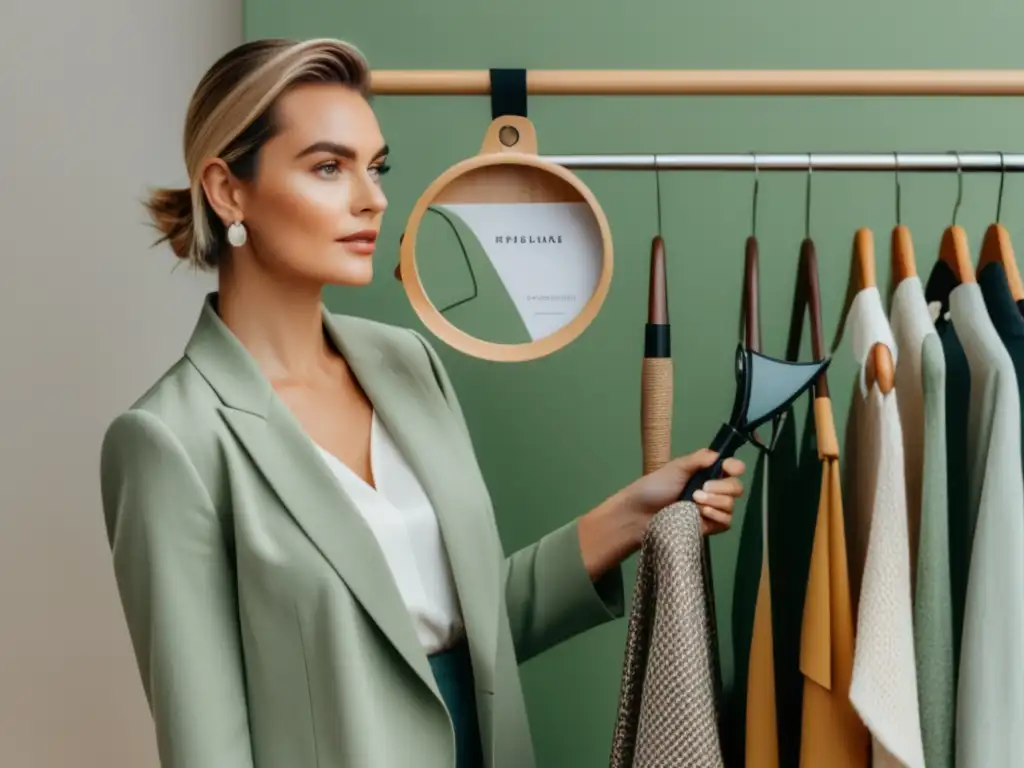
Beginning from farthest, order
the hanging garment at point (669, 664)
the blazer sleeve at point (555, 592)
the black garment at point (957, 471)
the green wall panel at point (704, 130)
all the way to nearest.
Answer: the green wall panel at point (704, 130) → the blazer sleeve at point (555, 592) → the black garment at point (957, 471) → the hanging garment at point (669, 664)

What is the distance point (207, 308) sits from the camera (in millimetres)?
946

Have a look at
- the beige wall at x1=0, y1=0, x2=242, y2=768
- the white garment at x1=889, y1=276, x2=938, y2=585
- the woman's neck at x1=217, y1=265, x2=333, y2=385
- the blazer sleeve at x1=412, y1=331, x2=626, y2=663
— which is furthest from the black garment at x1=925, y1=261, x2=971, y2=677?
the beige wall at x1=0, y1=0, x2=242, y2=768

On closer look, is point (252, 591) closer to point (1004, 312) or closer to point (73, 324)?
point (73, 324)

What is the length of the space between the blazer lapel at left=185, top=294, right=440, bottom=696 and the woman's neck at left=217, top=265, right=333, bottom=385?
0.05m

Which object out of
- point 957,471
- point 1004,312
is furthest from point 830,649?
point 1004,312

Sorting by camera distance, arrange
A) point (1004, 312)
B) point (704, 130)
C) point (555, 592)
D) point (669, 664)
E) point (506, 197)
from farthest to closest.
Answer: point (704, 130) < point (555, 592) < point (506, 197) < point (1004, 312) < point (669, 664)

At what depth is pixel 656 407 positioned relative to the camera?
3.01 feet

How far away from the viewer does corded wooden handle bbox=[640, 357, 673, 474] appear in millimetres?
907

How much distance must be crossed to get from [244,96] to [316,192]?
102 mm

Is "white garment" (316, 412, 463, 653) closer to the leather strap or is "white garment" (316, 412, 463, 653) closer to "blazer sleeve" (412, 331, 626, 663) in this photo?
"blazer sleeve" (412, 331, 626, 663)

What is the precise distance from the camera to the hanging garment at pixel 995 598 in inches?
29.8

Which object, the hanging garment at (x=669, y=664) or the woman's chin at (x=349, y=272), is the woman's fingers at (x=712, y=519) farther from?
the woman's chin at (x=349, y=272)

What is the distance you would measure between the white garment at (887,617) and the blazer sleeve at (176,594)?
0.50m

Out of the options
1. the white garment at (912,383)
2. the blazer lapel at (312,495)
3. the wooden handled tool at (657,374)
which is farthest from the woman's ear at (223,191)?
the white garment at (912,383)
